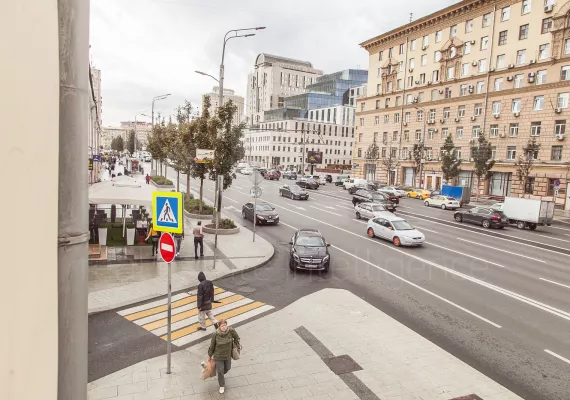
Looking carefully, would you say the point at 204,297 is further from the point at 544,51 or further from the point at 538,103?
the point at 544,51

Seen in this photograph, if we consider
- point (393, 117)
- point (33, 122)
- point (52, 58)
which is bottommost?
point (33, 122)

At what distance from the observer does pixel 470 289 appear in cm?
1414

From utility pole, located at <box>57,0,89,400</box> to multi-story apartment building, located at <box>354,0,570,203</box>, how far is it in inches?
1976

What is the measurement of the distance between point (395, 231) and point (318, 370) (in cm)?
1423

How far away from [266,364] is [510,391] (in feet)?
→ 15.7

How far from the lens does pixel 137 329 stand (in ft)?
32.5

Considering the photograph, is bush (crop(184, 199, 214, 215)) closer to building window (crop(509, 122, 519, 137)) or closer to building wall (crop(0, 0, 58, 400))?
building wall (crop(0, 0, 58, 400))

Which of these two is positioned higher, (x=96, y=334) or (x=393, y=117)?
Result: (x=393, y=117)

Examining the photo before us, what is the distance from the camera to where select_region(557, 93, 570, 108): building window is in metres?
42.8

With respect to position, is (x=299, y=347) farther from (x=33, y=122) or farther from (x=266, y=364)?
(x=33, y=122)

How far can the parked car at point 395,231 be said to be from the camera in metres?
20.8

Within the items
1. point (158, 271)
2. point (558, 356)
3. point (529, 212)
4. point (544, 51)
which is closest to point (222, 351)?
point (558, 356)

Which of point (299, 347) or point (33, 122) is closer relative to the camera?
point (33, 122)

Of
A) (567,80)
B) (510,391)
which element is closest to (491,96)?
(567,80)
